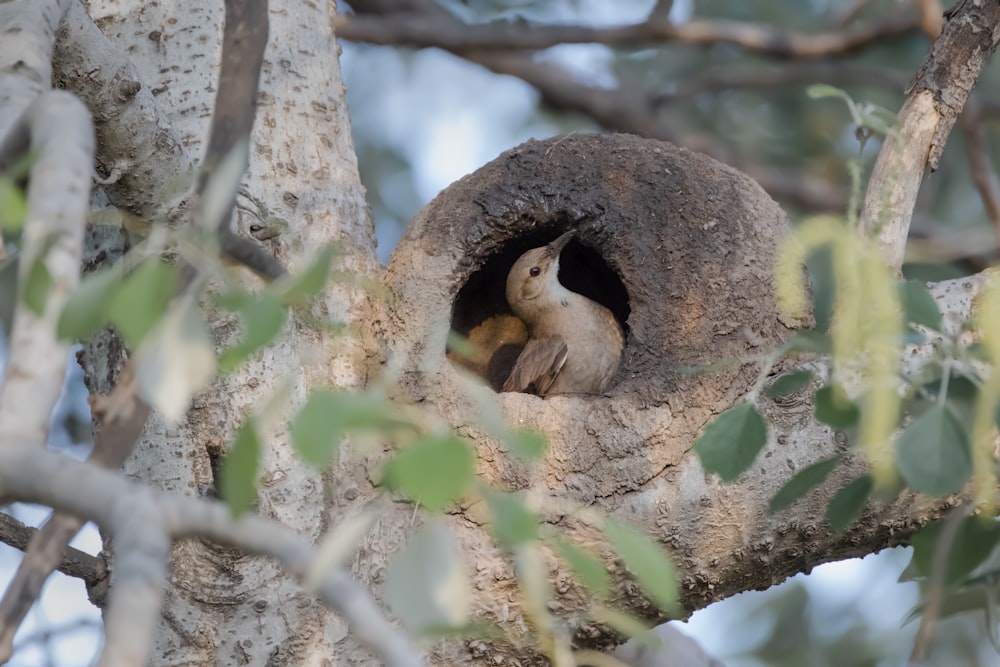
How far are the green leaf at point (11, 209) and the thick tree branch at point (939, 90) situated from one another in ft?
9.40

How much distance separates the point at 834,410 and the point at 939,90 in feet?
Result: 6.47

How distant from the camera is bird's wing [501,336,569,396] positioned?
17.3 ft

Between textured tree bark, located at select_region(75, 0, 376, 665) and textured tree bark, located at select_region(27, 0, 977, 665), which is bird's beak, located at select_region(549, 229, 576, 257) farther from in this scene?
textured tree bark, located at select_region(75, 0, 376, 665)

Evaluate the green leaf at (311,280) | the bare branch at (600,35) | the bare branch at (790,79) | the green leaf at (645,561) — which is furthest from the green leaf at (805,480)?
the bare branch at (790,79)

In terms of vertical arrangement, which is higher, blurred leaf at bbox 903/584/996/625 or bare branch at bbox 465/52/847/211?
bare branch at bbox 465/52/847/211

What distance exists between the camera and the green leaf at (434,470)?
1551mm

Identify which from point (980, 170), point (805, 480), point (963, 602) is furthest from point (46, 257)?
point (980, 170)

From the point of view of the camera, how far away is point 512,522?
5.27 ft

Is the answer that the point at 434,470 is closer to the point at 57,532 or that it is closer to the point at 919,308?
the point at 57,532

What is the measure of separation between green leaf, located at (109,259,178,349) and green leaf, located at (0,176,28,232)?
7.9 inches

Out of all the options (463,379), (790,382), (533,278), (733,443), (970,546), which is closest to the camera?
(970,546)

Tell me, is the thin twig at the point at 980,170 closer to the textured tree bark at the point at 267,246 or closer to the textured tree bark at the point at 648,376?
the textured tree bark at the point at 648,376

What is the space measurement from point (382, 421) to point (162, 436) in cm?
227

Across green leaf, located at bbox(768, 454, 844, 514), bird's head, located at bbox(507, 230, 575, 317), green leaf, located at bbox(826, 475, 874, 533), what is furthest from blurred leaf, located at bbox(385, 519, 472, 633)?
bird's head, located at bbox(507, 230, 575, 317)
